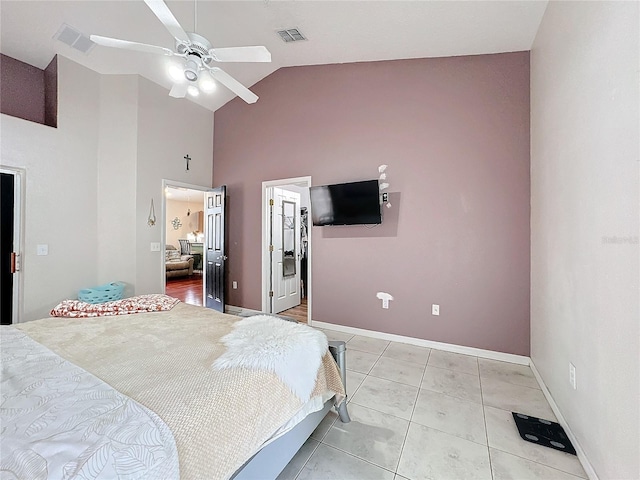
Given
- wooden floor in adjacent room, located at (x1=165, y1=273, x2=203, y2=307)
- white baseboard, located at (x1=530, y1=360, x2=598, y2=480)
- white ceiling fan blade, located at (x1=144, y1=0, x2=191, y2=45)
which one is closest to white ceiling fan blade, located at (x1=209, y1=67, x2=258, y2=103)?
white ceiling fan blade, located at (x1=144, y1=0, x2=191, y2=45)

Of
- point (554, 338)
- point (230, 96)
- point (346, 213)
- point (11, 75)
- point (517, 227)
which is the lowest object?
point (554, 338)

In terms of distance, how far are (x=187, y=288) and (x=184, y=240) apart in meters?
3.59

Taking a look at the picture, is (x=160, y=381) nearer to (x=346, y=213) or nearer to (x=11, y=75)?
(x=346, y=213)

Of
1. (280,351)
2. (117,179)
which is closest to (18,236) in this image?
(117,179)

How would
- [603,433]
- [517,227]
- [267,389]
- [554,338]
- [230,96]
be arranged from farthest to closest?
[230,96]
[517,227]
[554,338]
[603,433]
[267,389]

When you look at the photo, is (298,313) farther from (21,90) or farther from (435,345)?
(21,90)

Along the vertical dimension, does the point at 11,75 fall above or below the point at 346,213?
above

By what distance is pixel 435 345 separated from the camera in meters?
3.02

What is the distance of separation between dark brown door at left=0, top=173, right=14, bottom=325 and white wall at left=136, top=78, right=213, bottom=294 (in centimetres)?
115

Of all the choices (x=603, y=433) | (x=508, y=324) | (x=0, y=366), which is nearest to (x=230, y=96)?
(x=0, y=366)

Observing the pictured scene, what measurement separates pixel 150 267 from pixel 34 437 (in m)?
3.35

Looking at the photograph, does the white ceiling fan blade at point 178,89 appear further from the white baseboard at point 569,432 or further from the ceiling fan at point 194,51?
the white baseboard at point 569,432

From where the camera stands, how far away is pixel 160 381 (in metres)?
1.06

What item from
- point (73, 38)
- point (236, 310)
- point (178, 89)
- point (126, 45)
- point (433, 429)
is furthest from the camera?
point (236, 310)
